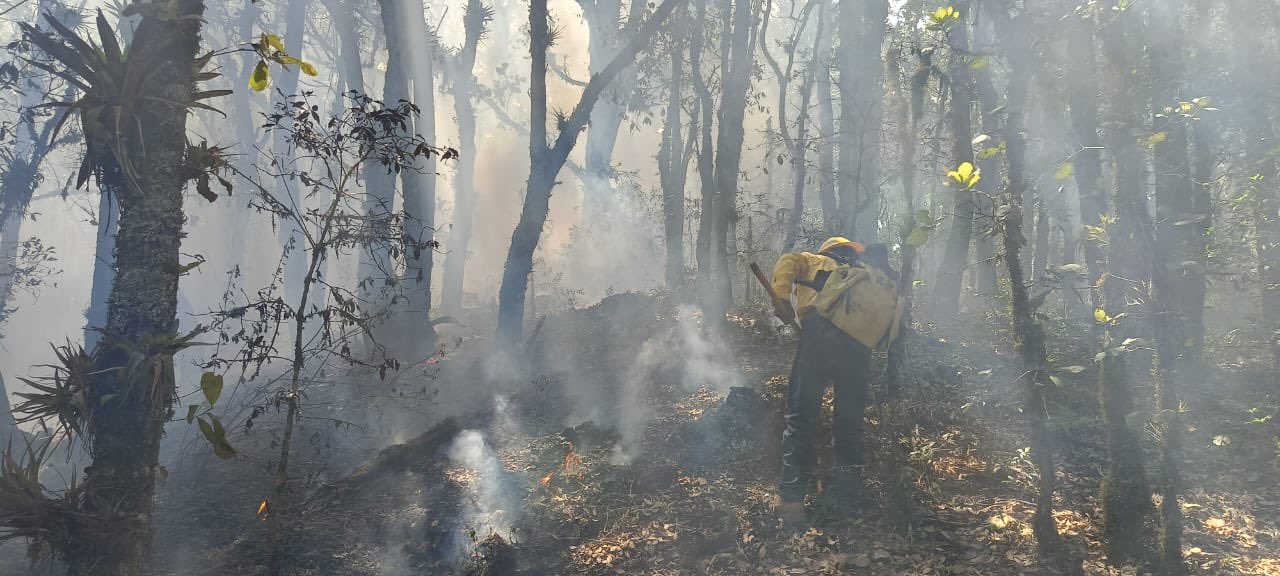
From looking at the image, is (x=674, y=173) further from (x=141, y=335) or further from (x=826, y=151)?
(x=141, y=335)

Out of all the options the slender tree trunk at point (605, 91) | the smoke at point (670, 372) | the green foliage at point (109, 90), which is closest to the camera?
the green foliage at point (109, 90)

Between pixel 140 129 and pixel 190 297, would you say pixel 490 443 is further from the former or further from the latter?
pixel 190 297

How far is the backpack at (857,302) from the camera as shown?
5023mm

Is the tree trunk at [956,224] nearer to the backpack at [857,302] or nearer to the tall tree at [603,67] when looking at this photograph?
the backpack at [857,302]

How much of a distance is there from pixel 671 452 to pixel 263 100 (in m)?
28.0

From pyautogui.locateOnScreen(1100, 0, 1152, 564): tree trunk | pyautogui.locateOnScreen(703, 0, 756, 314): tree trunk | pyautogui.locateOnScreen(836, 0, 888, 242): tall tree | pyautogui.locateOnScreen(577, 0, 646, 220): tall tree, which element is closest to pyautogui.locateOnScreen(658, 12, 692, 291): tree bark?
pyautogui.locateOnScreen(577, 0, 646, 220): tall tree

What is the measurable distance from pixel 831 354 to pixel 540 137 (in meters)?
6.91

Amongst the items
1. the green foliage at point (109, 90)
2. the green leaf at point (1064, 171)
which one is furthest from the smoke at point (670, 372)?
the green foliage at point (109, 90)

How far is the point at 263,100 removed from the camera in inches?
1062

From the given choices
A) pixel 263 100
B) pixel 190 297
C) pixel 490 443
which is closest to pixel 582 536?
pixel 490 443

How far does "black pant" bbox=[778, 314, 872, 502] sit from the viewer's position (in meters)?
5.07

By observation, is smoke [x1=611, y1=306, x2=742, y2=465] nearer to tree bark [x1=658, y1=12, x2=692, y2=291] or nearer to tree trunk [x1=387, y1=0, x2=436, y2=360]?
tree bark [x1=658, y1=12, x2=692, y2=291]

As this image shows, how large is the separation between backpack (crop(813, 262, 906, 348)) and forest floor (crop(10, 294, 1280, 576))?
93 cm

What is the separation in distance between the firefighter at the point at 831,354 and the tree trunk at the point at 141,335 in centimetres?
422
